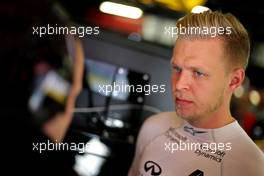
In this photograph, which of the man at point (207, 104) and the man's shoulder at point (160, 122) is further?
the man's shoulder at point (160, 122)

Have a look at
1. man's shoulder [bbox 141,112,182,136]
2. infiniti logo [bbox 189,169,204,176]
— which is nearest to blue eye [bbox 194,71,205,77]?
man's shoulder [bbox 141,112,182,136]

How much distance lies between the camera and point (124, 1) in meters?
1.25

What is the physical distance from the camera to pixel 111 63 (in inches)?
48.3

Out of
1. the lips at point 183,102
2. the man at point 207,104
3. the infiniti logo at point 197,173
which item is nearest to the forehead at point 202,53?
the man at point 207,104

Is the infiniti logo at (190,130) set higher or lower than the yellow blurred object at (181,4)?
lower

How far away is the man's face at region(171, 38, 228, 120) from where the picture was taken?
3.63 feet

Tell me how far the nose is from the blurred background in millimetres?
34

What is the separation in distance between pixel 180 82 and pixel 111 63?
225mm

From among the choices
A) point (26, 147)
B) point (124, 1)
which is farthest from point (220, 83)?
point (26, 147)

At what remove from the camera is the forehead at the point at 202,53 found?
A: 1097 mm

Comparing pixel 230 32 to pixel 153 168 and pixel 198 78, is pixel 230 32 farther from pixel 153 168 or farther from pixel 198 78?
pixel 153 168

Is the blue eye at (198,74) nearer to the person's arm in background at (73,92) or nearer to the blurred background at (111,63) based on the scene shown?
the blurred background at (111,63)

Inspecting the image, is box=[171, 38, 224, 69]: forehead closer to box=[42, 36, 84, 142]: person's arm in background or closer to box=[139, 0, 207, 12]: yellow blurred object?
box=[139, 0, 207, 12]: yellow blurred object

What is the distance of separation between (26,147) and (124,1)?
533mm
